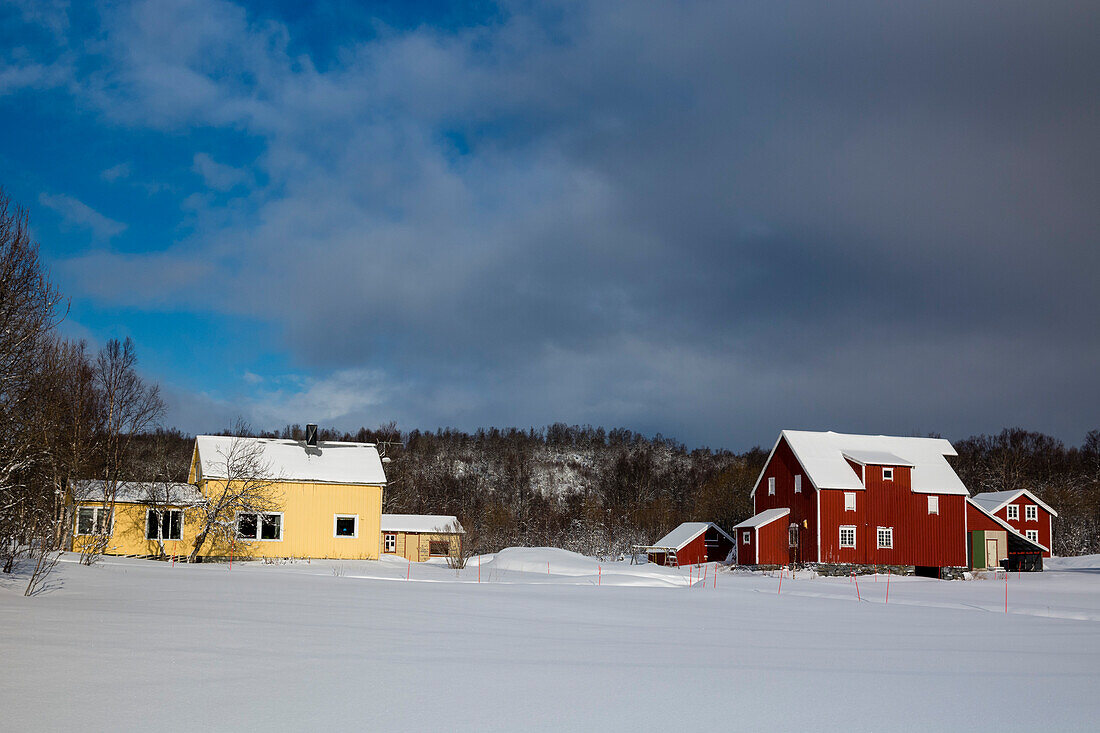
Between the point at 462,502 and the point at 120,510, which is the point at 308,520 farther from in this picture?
the point at 462,502

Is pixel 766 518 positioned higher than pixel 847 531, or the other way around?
pixel 766 518

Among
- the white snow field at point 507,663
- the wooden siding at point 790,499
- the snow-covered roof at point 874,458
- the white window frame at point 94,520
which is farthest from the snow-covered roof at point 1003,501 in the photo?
the white window frame at point 94,520

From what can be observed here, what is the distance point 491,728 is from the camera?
8570mm

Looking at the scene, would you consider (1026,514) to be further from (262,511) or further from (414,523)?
(262,511)

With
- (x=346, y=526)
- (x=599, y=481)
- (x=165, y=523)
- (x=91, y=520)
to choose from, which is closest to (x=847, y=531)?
(x=346, y=526)

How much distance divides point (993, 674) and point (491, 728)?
8.19 m

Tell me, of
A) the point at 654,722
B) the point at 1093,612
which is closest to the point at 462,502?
the point at 1093,612

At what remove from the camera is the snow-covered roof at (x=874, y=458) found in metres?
45.2

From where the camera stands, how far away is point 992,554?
48.1m

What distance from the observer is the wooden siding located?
44531 millimetres

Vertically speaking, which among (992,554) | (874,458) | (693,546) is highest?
(874,458)

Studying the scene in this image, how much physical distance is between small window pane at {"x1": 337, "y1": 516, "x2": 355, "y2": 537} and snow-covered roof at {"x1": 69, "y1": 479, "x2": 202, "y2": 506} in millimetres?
6355

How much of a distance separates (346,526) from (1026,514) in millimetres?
42796

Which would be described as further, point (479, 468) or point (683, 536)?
point (479, 468)
